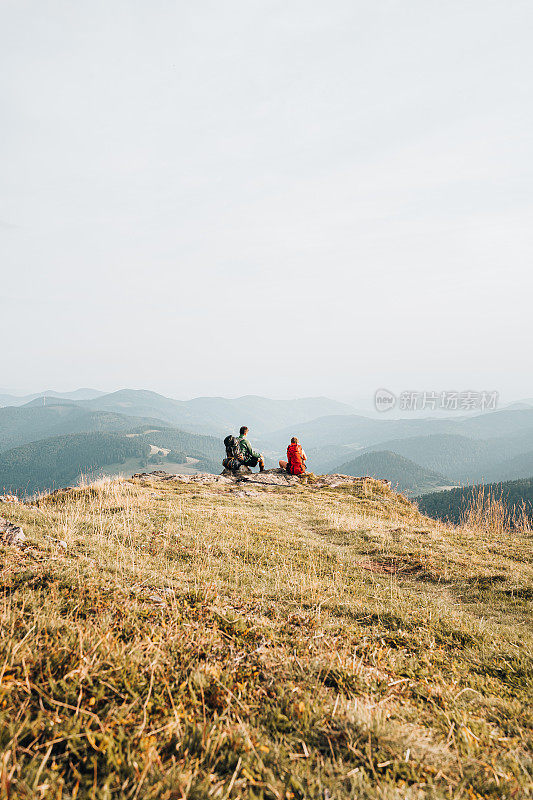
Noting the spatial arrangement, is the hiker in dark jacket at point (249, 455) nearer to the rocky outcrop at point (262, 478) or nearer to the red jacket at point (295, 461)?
the rocky outcrop at point (262, 478)

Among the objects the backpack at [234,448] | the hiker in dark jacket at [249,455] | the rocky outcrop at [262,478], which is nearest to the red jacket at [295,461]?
the rocky outcrop at [262,478]

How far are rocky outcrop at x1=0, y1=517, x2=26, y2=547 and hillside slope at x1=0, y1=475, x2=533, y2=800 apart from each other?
0.31m

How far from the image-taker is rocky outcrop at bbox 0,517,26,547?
629 cm

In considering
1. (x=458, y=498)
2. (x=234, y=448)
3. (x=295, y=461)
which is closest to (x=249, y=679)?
(x=295, y=461)

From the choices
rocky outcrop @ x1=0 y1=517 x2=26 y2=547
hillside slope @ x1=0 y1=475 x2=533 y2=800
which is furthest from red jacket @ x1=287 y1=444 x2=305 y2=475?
rocky outcrop @ x1=0 y1=517 x2=26 y2=547

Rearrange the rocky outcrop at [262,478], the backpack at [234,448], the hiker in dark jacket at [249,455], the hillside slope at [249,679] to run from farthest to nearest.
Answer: the backpack at [234,448] → the hiker in dark jacket at [249,455] → the rocky outcrop at [262,478] → the hillside slope at [249,679]

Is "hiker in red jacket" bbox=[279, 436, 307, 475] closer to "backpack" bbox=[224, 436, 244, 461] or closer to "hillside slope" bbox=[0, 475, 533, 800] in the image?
"backpack" bbox=[224, 436, 244, 461]

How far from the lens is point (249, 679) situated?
3557mm

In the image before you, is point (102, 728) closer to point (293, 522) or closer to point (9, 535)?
point (9, 535)

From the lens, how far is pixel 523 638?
18.7 feet

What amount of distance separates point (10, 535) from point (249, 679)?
17.2 ft

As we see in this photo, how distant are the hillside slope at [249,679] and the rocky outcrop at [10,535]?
312 mm

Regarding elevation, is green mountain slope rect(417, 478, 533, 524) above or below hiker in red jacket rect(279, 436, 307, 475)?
below

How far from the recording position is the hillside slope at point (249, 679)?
250 cm
